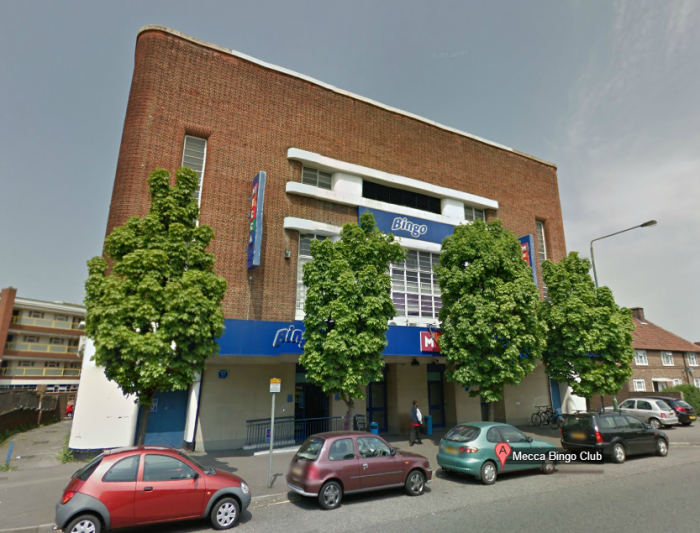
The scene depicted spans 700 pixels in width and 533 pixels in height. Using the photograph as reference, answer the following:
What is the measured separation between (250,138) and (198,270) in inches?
344

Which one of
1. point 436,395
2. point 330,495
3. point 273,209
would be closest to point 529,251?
point 436,395

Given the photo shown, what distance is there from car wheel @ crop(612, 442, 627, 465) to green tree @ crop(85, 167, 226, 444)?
Result: 480 inches

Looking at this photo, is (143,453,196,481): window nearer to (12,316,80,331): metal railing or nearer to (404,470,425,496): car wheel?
(404,470,425,496): car wheel

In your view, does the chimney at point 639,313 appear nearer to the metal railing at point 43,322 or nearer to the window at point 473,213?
the window at point 473,213

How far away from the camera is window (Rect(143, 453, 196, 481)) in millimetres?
6680

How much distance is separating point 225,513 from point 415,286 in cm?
1350

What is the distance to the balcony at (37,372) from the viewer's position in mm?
44875

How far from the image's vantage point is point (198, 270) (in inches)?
395

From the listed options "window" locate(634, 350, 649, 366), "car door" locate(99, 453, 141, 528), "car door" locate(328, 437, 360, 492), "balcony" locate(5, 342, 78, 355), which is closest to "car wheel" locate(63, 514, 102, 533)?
"car door" locate(99, 453, 141, 528)

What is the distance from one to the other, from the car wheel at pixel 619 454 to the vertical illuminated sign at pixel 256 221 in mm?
12998

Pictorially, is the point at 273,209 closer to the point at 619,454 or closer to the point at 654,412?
the point at 619,454

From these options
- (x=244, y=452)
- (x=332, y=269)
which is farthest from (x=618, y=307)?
(x=244, y=452)

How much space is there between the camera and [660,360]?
38.6m

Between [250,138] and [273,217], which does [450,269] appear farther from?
[250,138]
